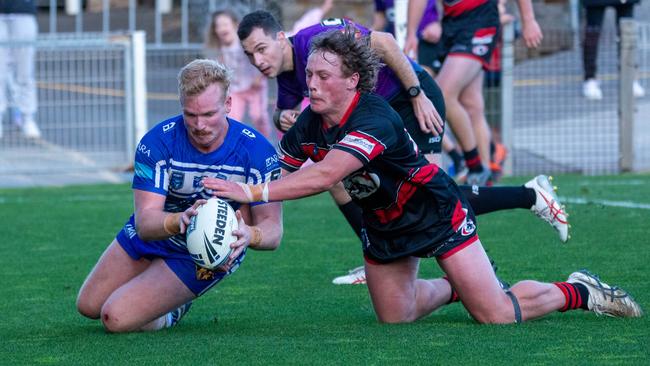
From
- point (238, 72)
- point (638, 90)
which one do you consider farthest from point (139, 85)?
point (638, 90)

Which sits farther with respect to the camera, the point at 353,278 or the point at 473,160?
the point at 473,160

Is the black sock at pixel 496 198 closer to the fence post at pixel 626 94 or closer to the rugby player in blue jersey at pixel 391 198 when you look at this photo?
the rugby player in blue jersey at pixel 391 198

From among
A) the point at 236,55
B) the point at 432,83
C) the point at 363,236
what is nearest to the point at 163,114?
the point at 236,55

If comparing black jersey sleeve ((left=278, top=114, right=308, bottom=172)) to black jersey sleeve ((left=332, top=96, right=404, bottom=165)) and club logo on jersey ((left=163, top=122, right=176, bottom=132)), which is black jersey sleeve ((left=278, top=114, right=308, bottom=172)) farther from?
club logo on jersey ((left=163, top=122, right=176, bottom=132))

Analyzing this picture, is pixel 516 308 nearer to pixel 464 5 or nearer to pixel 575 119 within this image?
pixel 464 5

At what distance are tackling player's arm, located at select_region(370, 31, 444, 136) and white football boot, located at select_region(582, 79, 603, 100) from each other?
8.32 meters

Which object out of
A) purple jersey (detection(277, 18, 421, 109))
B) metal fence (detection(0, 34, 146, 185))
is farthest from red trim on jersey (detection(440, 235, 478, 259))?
metal fence (detection(0, 34, 146, 185))

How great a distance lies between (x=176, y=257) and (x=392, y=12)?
564 cm

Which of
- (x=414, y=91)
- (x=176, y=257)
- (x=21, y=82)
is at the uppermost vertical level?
(x=21, y=82)

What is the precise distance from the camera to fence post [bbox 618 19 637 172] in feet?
41.2

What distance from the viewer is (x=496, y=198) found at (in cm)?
639

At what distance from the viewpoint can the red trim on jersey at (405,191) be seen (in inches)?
212

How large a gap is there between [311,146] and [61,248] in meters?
3.45

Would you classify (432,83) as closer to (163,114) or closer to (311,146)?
(311,146)
